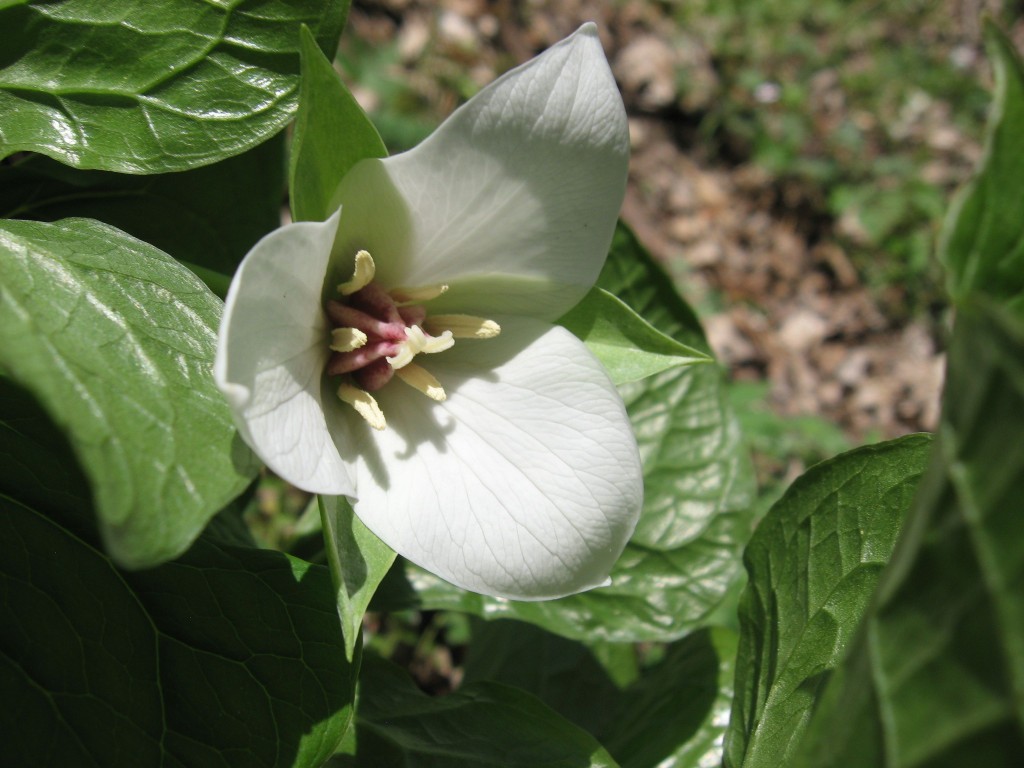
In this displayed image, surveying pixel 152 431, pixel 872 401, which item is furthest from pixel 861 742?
pixel 872 401

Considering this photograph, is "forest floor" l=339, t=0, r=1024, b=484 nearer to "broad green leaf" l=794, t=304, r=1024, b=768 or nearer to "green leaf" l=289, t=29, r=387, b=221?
"green leaf" l=289, t=29, r=387, b=221

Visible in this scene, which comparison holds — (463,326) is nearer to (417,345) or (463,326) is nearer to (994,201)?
(417,345)

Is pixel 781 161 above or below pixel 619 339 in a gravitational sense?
below

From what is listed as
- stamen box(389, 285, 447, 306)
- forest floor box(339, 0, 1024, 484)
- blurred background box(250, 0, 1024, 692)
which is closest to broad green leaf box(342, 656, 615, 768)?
stamen box(389, 285, 447, 306)

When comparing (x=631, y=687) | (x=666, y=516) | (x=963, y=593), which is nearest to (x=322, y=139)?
(x=963, y=593)

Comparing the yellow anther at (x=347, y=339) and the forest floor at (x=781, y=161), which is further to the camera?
the forest floor at (x=781, y=161)

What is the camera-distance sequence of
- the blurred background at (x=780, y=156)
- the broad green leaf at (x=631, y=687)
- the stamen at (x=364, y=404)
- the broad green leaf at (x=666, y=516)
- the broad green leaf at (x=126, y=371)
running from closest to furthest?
the broad green leaf at (x=126, y=371), the stamen at (x=364, y=404), the broad green leaf at (x=631, y=687), the broad green leaf at (x=666, y=516), the blurred background at (x=780, y=156)

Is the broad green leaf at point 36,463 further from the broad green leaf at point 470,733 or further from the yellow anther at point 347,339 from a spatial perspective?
the broad green leaf at point 470,733

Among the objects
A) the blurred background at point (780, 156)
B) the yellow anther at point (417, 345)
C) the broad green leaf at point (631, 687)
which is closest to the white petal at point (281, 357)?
the yellow anther at point (417, 345)
